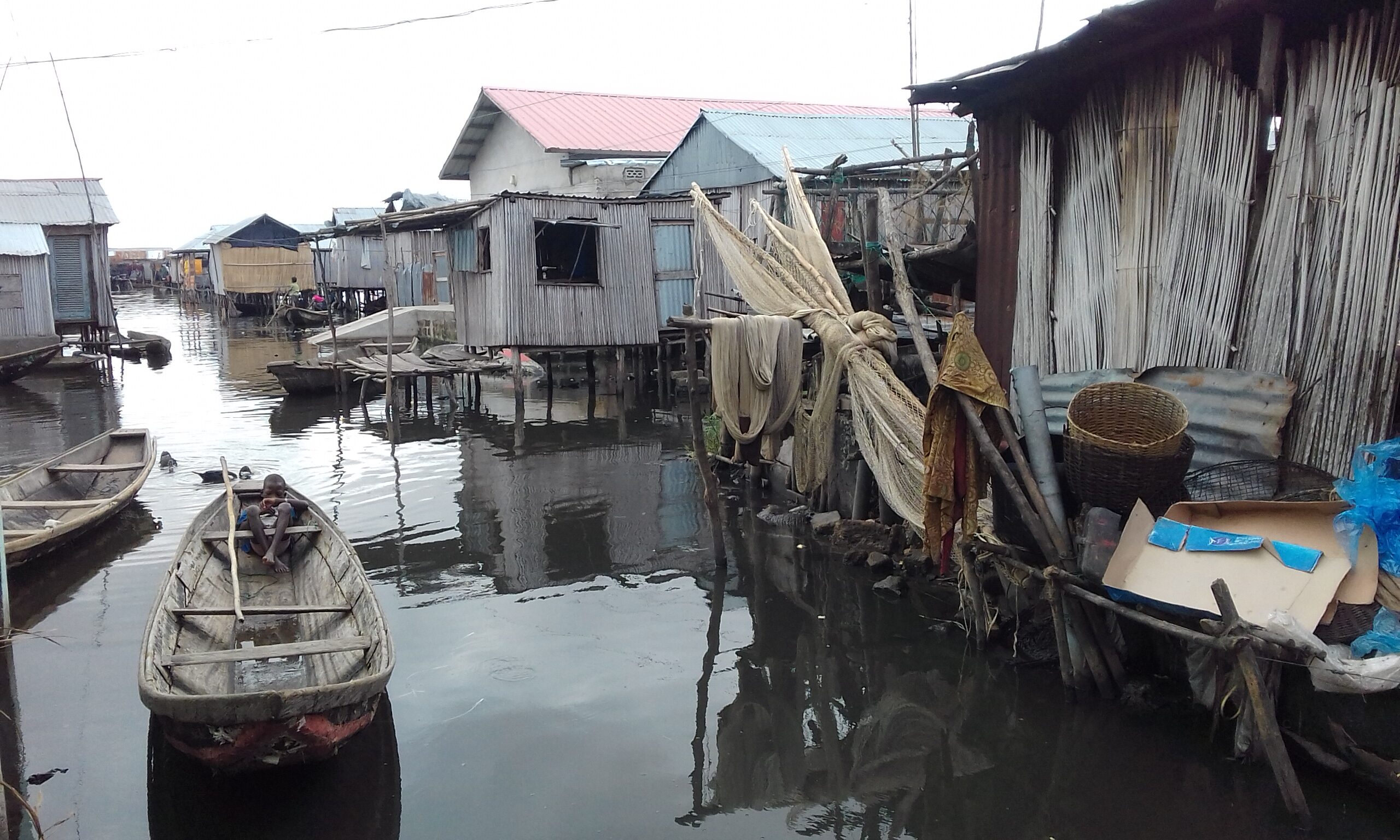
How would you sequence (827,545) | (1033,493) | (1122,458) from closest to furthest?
(1122,458) < (1033,493) < (827,545)

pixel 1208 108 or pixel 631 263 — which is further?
pixel 631 263

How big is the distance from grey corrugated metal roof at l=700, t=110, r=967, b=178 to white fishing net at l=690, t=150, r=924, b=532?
25.6 ft

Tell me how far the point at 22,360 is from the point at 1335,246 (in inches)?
912

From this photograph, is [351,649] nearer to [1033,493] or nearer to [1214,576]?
[1033,493]

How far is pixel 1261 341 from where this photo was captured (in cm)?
534

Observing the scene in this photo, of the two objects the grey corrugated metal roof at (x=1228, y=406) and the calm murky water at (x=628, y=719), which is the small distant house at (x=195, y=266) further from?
the grey corrugated metal roof at (x=1228, y=406)

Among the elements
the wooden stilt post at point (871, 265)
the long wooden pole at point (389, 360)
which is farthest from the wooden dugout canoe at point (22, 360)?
the wooden stilt post at point (871, 265)

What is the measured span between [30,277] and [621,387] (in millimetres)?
14009

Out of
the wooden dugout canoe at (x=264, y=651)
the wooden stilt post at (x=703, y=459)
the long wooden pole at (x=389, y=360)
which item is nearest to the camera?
the wooden dugout canoe at (x=264, y=651)

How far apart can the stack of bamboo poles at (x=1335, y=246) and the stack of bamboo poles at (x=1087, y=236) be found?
1077mm

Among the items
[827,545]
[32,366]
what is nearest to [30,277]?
[32,366]

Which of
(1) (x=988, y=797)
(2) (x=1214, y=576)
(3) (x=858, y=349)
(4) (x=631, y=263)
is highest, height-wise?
(4) (x=631, y=263)

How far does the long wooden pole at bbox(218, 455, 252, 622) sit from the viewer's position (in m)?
6.09

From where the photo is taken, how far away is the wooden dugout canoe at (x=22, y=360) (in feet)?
65.1
